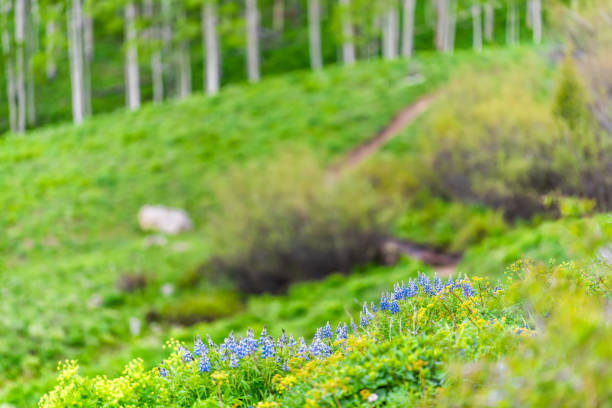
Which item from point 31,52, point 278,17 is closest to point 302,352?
point 31,52

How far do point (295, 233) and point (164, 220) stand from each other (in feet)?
16.7

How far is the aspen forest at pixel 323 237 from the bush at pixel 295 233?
4 centimetres

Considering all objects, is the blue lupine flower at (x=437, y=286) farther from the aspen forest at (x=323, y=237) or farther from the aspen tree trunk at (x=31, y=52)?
the aspen tree trunk at (x=31, y=52)

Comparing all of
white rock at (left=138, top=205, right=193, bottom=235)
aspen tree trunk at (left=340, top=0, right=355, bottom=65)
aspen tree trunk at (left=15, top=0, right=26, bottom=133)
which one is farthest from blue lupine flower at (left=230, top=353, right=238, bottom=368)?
aspen tree trunk at (left=15, top=0, right=26, bottom=133)

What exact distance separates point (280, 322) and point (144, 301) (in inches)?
158

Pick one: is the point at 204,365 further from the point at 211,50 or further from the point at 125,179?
the point at 211,50

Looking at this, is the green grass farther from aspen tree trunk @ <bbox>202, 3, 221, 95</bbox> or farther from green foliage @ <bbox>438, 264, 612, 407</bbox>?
green foliage @ <bbox>438, 264, 612, 407</bbox>

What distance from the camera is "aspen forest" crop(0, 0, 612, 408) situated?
2.97m

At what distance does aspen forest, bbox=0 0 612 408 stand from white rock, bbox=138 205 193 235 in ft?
0.26

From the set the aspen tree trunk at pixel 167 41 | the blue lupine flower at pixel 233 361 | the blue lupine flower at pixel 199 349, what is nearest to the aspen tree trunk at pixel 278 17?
the aspen tree trunk at pixel 167 41

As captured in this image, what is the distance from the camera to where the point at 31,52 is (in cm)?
3031

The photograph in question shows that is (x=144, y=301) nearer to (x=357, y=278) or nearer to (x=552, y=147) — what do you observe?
(x=357, y=278)

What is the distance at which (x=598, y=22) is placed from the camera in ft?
31.3

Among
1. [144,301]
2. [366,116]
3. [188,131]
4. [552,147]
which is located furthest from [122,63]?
[552,147]
